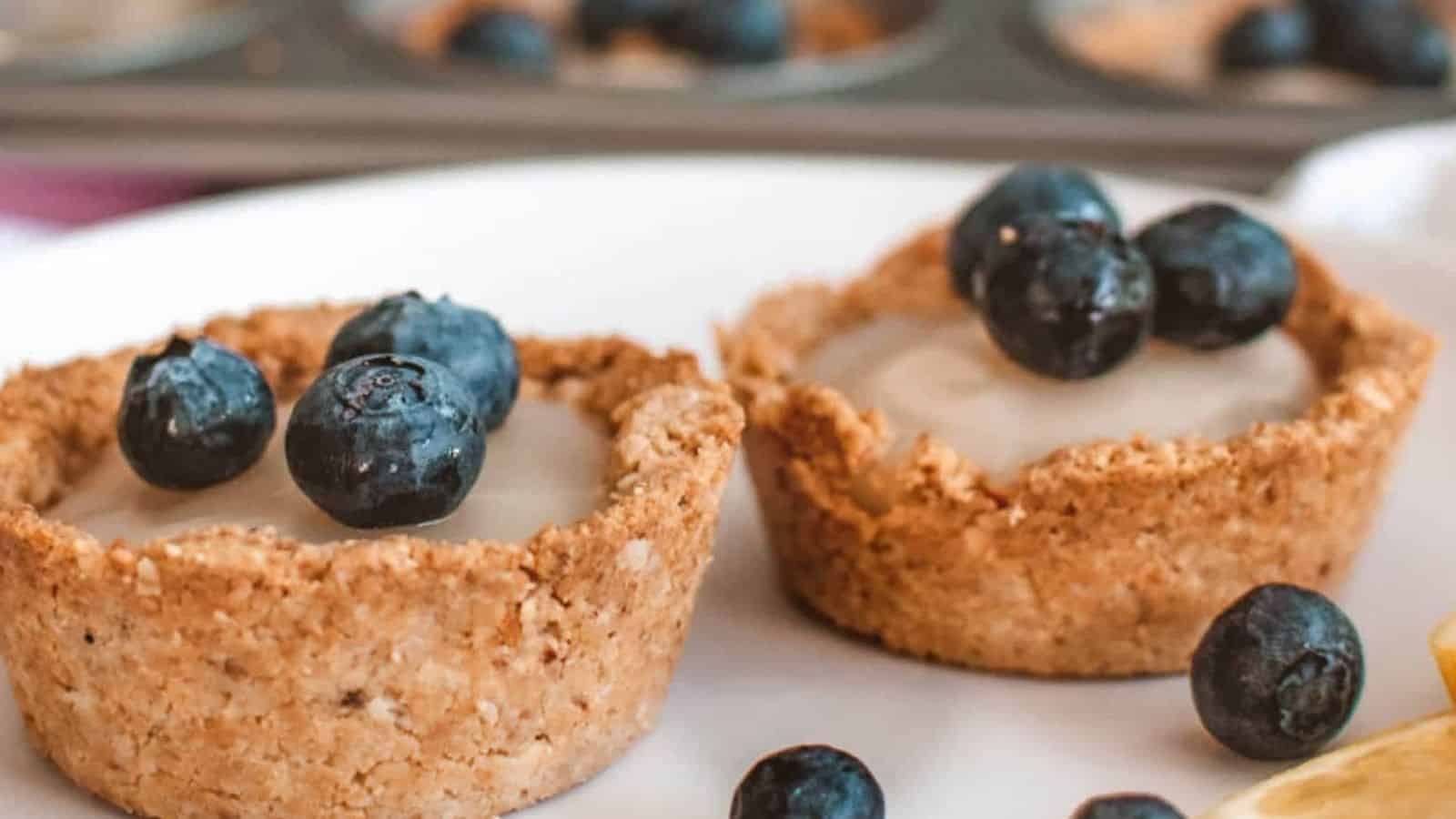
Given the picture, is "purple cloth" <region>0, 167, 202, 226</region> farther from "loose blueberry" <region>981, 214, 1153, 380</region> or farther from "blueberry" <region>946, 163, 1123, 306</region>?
"loose blueberry" <region>981, 214, 1153, 380</region>

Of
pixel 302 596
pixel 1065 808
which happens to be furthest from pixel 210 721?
pixel 1065 808

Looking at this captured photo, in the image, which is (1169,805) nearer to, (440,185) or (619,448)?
(619,448)

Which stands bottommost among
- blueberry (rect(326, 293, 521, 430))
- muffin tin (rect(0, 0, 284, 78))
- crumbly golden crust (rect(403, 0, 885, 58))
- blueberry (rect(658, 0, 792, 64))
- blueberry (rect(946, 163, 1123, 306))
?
muffin tin (rect(0, 0, 284, 78))

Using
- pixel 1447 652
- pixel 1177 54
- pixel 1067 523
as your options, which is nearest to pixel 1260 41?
pixel 1177 54

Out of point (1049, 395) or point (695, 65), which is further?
point (695, 65)

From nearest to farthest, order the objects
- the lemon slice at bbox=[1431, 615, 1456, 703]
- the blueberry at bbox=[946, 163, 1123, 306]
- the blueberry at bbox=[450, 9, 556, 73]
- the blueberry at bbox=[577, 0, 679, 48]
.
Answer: the lemon slice at bbox=[1431, 615, 1456, 703] < the blueberry at bbox=[946, 163, 1123, 306] < the blueberry at bbox=[450, 9, 556, 73] < the blueberry at bbox=[577, 0, 679, 48]

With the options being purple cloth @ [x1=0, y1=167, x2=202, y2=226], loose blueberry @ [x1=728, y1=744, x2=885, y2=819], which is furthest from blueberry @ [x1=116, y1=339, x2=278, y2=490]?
purple cloth @ [x1=0, y1=167, x2=202, y2=226]

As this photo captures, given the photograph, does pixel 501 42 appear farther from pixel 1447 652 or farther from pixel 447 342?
pixel 1447 652
